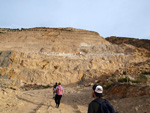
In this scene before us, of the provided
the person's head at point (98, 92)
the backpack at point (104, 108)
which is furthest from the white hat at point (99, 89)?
the backpack at point (104, 108)

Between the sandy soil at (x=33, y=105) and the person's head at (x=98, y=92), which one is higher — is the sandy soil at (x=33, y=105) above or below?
below

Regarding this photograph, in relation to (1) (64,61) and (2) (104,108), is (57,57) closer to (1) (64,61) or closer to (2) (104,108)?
(1) (64,61)

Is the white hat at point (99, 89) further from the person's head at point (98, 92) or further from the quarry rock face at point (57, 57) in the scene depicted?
the quarry rock face at point (57, 57)

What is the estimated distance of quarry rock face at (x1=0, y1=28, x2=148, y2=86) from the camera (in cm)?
2188

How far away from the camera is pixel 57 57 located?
84.9 ft

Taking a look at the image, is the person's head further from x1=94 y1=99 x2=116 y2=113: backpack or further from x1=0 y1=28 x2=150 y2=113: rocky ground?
x1=0 y1=28 x2=150 y2=113: rocky ground

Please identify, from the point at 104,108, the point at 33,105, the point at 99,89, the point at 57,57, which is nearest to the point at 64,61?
the point at 57,57

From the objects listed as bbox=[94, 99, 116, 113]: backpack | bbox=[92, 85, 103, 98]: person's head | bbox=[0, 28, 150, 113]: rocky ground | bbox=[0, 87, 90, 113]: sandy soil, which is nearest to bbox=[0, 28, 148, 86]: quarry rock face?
bbox=[0, 28, 150, 113]: rocky ground

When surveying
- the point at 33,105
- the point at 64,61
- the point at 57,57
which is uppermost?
the point at 57,57

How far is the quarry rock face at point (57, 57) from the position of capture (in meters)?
21.9

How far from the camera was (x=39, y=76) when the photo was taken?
21562 mm

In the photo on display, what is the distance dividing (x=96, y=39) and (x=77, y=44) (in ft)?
16.5

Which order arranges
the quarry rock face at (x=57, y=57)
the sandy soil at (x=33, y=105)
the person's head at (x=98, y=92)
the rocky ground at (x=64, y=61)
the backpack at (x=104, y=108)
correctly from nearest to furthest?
the backpack at (x=104, y=108), the person's head at (x=98, y=92), the sandy soil at (x=33, y=105), the rocky ground at (x=64, y=61), the quarry rock face at (x=57, y=57)

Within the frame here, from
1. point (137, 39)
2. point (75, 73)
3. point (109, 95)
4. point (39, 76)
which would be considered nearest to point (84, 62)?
point (75, 73)
